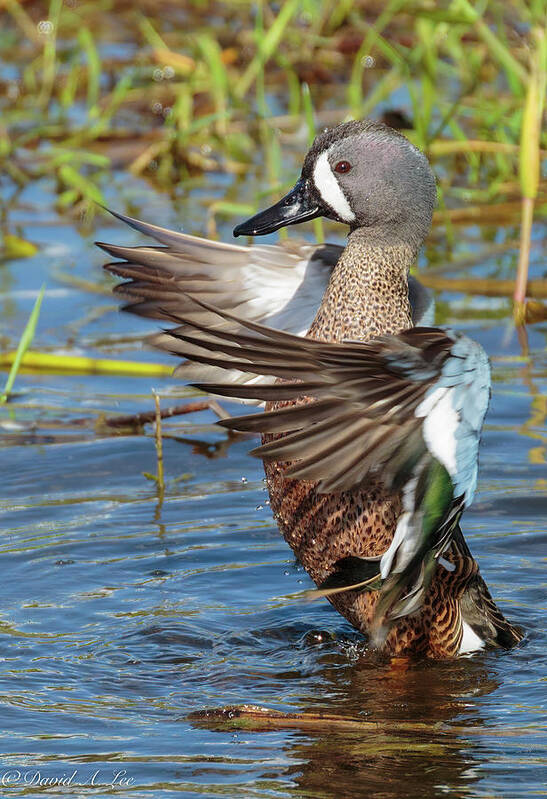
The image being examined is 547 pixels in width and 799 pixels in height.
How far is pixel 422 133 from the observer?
6.51 meters

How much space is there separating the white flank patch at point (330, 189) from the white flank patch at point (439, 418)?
90 centimetres

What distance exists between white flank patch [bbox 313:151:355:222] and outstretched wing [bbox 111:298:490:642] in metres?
0.82

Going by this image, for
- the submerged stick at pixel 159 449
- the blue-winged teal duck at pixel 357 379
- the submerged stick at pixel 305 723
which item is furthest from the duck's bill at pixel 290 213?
the submerged stick at pixel 305 723

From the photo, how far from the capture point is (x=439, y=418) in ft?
10.3

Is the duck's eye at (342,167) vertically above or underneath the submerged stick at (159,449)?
above

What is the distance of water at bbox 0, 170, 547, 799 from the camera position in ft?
10.2

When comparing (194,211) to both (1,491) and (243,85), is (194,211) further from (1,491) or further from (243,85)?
(1,491)

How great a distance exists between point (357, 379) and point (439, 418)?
207 mm

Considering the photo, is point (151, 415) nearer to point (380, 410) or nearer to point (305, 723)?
point (305, 723)

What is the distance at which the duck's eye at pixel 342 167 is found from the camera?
12.7 ft

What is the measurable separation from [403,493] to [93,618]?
112 cm

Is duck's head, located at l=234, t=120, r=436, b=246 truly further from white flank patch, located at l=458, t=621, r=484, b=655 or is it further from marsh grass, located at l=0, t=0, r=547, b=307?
marsh grass, located at l=0, t=0, r=547, b=307

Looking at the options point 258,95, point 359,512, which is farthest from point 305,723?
point 258,95

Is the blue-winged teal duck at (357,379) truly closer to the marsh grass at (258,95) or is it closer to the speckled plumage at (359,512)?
the speckled plumage at (359,512)
